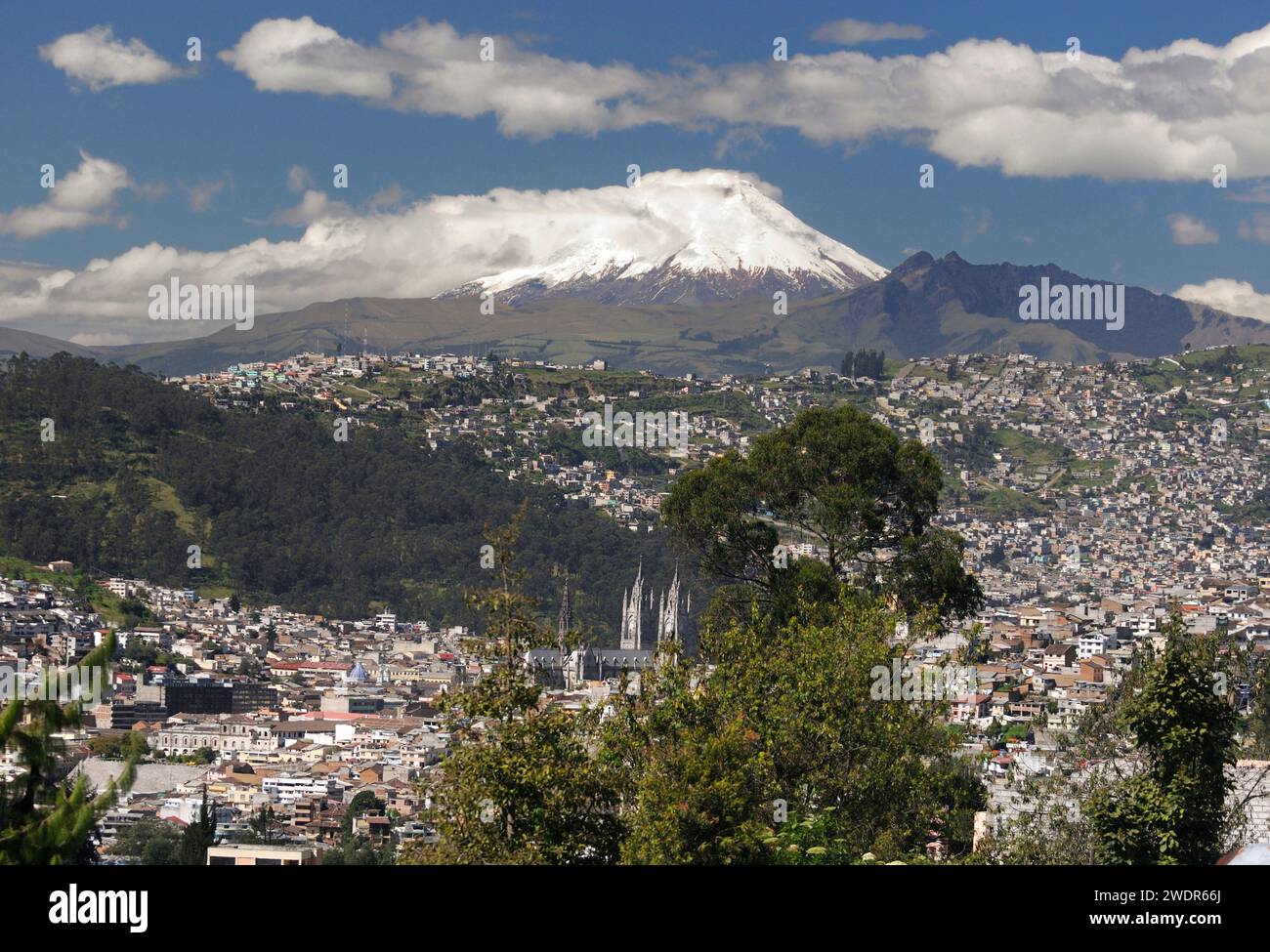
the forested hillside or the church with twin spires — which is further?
the forested hillside

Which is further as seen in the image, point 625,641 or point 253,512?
point 253,512

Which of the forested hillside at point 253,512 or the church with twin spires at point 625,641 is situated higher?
the forested hillside at point 253,512

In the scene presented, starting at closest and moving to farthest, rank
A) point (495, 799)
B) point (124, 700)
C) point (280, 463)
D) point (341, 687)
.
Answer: point (495, 799) < point (124, 700) < point (341, 687) < point (280, 463)

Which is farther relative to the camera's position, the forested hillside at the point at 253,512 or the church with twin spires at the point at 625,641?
the forested hillside at the point at 253,512

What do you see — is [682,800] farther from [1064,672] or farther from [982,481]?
[982,481]

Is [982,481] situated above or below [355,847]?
above

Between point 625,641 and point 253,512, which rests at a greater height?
point 253,512

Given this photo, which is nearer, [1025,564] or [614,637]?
[614,637]

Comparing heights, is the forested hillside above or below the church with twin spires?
above
